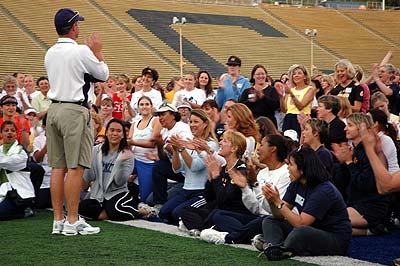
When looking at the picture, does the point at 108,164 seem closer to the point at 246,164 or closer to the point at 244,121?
the point at 244,121

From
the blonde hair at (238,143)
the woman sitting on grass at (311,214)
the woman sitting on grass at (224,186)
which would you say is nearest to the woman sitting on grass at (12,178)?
the woman sitting on grass at (224,186)

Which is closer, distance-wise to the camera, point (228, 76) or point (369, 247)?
point (369, 247)

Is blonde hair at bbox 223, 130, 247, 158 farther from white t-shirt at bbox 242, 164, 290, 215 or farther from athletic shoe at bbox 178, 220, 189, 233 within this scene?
athletic shoe at bbox 178, 220, 189, 233

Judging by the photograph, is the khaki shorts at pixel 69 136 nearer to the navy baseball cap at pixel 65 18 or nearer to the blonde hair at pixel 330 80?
the navy baseball cap at pixel 65 18

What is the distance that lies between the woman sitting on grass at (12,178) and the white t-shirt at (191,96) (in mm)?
3662

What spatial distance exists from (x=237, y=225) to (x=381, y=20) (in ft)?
137

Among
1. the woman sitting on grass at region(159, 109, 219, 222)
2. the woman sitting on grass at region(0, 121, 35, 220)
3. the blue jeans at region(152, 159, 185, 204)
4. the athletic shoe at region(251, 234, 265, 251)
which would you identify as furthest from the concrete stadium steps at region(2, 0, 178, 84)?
the athletic shoe at region(251, 234, 265, 251)

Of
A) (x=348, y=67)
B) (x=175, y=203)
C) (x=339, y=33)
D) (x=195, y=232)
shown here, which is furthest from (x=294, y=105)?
(x=339, y=33)

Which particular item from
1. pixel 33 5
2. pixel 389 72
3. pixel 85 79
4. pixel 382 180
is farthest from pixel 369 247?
pixel 33 5

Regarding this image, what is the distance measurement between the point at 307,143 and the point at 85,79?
6.88ft

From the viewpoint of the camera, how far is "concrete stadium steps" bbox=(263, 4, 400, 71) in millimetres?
40397

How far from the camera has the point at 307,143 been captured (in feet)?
24.0

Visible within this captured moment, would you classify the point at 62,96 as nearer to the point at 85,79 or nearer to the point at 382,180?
the point at 85,79

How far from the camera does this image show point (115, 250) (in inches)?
246
